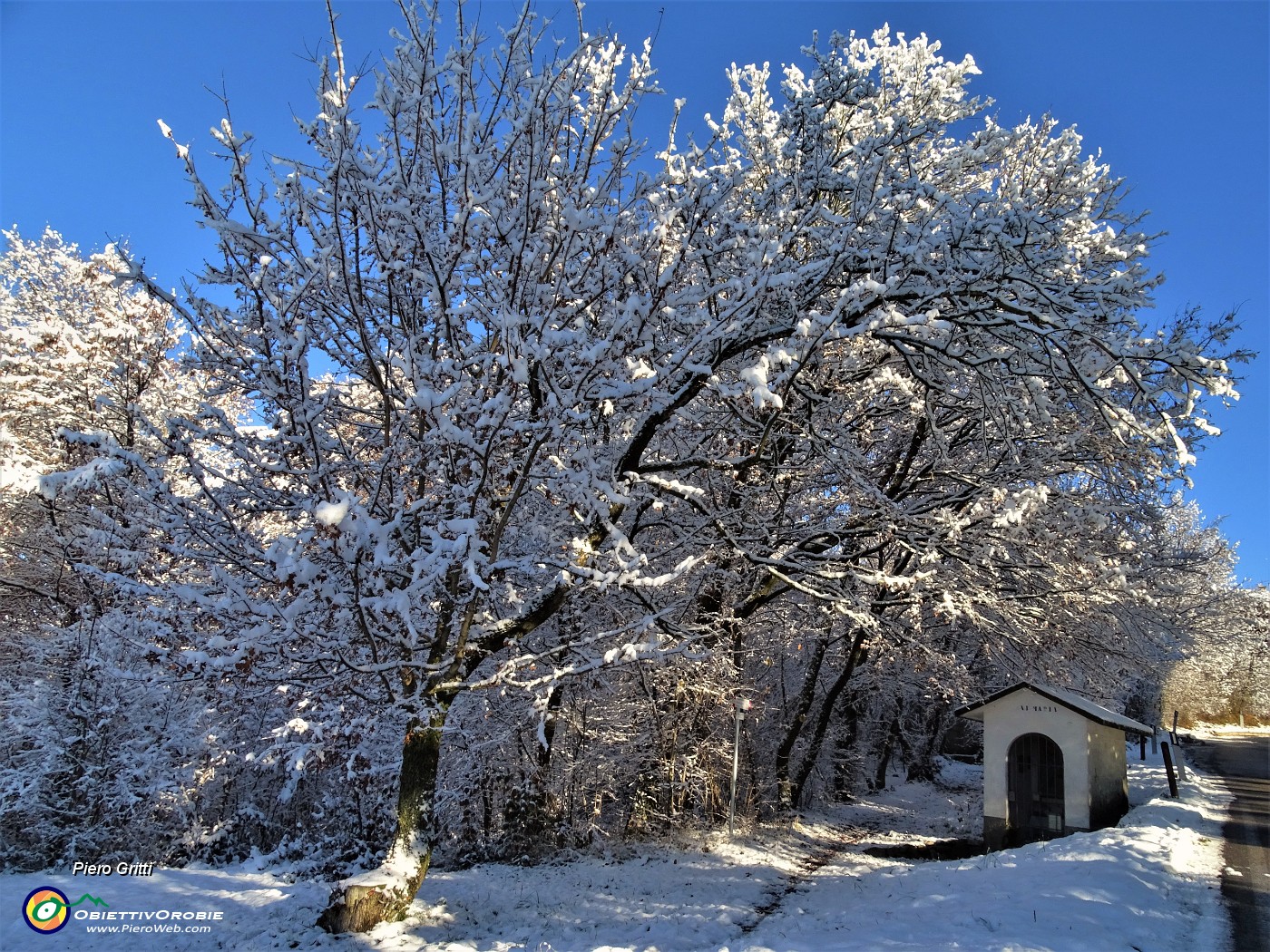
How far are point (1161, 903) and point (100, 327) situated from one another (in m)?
17.2

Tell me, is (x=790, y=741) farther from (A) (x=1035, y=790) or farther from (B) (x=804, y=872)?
(A) (x=1035, y=790)

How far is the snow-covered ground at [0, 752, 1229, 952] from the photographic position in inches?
238

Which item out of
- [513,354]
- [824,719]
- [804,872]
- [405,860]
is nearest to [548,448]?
[513,354]

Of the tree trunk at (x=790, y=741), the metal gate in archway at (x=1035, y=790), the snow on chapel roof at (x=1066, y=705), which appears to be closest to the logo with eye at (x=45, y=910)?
the tree trunk at (x=790, y=741)

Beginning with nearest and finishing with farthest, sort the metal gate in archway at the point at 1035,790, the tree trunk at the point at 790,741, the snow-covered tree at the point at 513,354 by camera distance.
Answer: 1. the snow-covered tree at the point at 513,354
2. the metal gate in archway at the point at 1035,790
3. the tree trunk at the point at 790,741

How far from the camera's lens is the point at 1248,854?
400 inches

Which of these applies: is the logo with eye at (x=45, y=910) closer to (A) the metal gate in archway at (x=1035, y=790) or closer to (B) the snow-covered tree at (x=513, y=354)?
(B) the snow-covered tree at (x=513, y=354)

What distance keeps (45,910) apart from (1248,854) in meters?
14.6

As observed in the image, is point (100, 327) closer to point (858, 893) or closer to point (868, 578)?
point (868, 578)

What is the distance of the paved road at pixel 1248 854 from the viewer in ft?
22.2

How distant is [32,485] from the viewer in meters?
3.91

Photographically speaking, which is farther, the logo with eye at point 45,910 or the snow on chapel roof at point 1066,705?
the snow on chapel roof at point 1066,705

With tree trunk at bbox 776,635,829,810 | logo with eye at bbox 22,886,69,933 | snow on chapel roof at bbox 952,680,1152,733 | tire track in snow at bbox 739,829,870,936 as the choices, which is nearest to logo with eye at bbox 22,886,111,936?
logo with eye at bbox 22,886,69,933

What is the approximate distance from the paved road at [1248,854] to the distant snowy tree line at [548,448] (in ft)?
11.8
